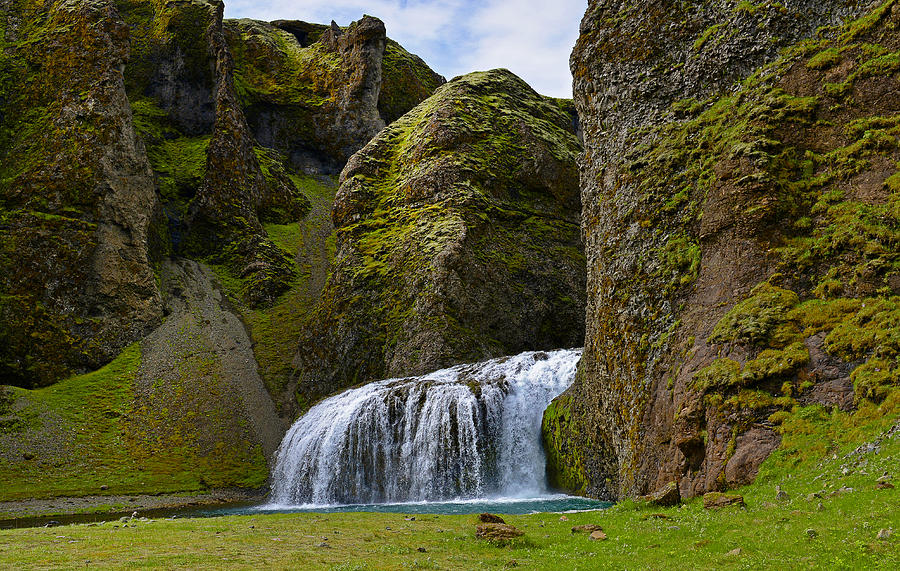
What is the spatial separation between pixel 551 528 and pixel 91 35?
110594 millimetres

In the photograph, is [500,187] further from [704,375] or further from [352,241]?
[704,375]

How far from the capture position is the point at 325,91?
154375 millimetres

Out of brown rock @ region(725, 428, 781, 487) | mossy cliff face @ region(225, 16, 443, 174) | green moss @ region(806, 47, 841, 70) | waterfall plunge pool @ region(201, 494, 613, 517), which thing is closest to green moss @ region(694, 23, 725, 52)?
green moss @ region(806, 47, 841, 70)

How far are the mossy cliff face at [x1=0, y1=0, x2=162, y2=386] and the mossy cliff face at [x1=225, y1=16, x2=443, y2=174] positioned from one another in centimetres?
5075

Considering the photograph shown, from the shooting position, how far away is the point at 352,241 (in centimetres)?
8600

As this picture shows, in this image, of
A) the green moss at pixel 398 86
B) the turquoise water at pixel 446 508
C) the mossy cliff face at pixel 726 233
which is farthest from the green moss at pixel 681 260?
the green moss at pixel 398 86

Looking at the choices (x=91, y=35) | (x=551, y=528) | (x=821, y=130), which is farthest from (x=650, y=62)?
(x=91, y=35)

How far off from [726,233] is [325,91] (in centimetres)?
14030

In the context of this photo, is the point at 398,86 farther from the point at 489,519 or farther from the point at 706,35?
the point at 489,519

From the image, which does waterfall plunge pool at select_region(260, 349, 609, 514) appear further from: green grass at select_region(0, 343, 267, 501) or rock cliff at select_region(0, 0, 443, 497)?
rock cliff at select_region(0, 0, 443, 497)

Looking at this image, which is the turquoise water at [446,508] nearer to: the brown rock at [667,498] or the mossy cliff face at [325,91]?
the brown rock at [667,498]

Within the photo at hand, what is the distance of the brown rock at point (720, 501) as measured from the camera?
17438 millimetres

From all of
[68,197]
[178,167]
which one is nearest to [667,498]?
[68,197]

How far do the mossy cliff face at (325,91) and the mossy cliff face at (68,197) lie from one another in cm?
5075
